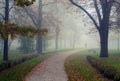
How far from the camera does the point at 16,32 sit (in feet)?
65.3

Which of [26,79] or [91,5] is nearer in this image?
[26,79]

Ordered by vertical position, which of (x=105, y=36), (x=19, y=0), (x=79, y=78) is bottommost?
(x=79, y=78)

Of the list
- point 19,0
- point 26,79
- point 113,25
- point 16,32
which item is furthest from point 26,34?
point 113,25

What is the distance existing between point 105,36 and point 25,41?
55.1 ft

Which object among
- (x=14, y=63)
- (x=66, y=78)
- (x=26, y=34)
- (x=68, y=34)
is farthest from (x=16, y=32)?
(x=68, y=34)

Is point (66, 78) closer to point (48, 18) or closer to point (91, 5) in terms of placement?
point (91, 5)

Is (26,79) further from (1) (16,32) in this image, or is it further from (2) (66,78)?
(1) (16,32)

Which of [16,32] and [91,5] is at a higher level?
[91,5]

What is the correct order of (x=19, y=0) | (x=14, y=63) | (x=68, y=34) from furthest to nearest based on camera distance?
1. (x=68, y=34)
2. (x=14, y=63)
3. (x=19, y=0)

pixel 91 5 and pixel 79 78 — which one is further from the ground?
pixel 91 5

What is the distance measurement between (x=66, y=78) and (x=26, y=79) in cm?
243

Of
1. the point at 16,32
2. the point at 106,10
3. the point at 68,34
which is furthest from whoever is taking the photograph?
the point at 68,34

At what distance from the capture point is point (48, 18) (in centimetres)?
4594

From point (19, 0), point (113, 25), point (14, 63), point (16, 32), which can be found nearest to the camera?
point (19, 0)
